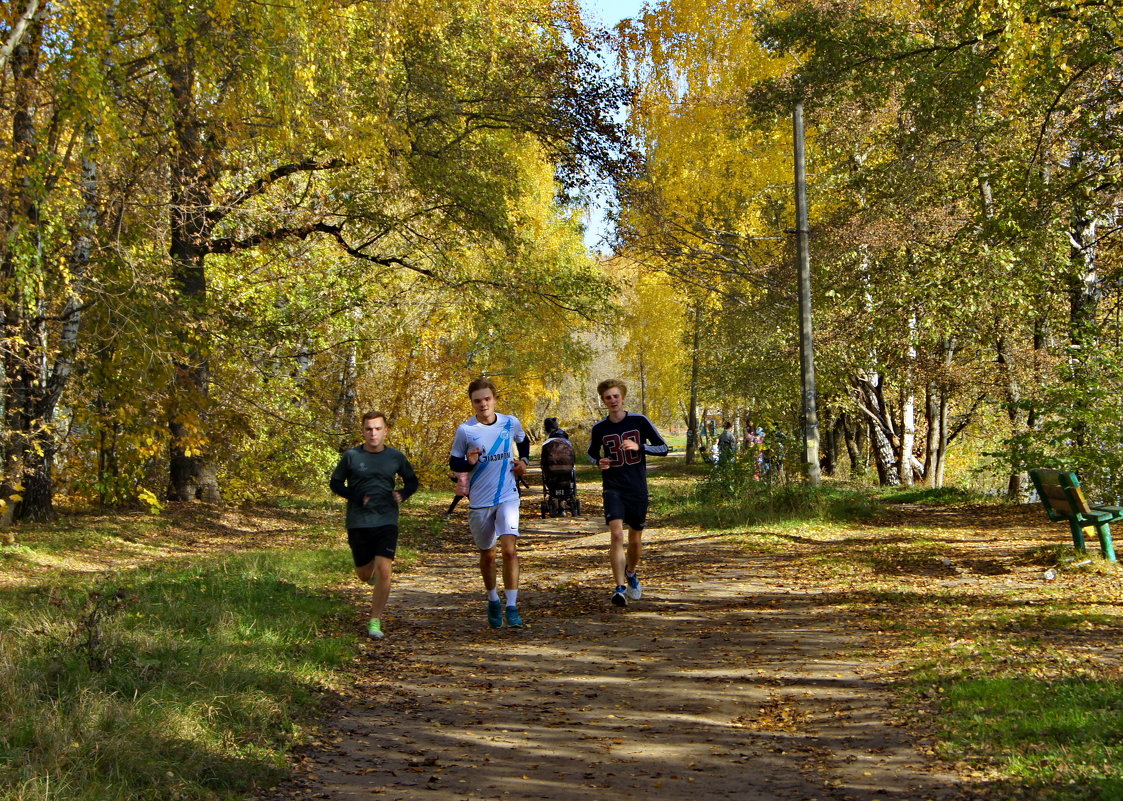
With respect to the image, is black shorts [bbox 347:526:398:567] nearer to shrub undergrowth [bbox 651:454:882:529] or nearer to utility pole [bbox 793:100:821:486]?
shrub undergrowth [bbox 651:454:882:529]

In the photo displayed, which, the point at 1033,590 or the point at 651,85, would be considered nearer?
the point at 1033,590

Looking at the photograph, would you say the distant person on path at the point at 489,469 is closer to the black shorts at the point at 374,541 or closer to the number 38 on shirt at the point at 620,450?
the black shorts at the point at 374,541

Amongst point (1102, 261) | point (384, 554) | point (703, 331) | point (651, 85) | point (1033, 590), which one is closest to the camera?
point (384, 554)

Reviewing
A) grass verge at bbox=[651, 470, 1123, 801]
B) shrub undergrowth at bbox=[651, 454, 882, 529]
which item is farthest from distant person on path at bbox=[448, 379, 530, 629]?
shrub undergrowth at bbox=[651, 454, 882, 529]

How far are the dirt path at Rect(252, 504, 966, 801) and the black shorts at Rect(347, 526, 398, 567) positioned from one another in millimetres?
719

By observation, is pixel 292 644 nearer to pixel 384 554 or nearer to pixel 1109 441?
pixel 384 554

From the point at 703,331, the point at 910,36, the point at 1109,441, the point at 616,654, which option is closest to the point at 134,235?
the point at 616,654

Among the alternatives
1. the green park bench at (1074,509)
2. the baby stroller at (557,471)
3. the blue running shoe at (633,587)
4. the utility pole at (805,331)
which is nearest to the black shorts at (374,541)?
the blue running shoe at (633,587)

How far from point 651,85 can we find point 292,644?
1057 inches

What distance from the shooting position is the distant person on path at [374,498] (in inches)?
334

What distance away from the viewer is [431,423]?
1046 inches

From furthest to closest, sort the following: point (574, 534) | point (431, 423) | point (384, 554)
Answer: point (431, 423), point (574, 534), point (384, 554)

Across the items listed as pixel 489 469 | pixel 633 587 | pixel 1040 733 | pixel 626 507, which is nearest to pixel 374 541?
pixel 489 469

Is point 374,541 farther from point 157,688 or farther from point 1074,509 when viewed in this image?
point 1074,509
